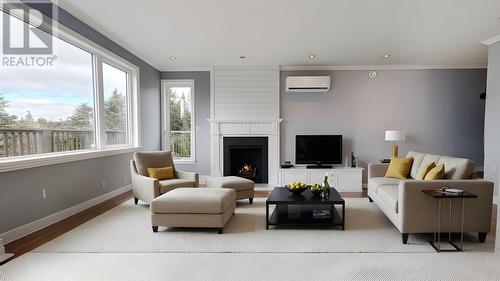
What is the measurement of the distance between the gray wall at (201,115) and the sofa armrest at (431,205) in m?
4.57

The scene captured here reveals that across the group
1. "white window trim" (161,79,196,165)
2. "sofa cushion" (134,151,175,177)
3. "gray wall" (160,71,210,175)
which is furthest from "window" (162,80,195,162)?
"sofa cushion" (134,151,175,177)

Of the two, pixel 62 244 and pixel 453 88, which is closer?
pixel 62 244

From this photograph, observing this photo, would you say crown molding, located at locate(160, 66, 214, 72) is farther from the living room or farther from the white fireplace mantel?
the white fireplace mantel

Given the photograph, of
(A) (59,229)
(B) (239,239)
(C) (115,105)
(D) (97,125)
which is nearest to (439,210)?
(B) (239,239)

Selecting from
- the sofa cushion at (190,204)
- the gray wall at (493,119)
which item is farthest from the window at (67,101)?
the gray wall at (493,119)

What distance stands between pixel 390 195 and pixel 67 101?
4.46 meters

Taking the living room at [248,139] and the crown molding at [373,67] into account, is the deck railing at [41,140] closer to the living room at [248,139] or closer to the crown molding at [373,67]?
the living room at [248,139]

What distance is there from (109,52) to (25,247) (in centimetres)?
308

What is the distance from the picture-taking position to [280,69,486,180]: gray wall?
20.5 feet

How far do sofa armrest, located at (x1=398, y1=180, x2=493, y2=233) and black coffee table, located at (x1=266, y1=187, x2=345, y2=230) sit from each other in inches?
26.6

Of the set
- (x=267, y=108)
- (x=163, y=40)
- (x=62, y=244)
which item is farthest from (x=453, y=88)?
(x=62, y=244)

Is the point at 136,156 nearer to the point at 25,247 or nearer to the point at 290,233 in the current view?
the point at 25,247

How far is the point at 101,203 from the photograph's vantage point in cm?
446

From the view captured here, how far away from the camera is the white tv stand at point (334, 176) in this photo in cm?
585
